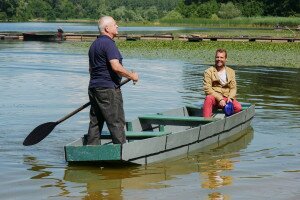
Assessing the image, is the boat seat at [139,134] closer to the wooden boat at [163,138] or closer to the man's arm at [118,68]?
the wooden boat at [163,138]

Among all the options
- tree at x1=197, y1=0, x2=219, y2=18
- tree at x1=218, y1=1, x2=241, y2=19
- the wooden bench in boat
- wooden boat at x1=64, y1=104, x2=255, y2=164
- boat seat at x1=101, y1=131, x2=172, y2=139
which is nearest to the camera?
wooden boat at x1=64, y1=104, x2=255, y2=164

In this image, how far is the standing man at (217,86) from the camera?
13.7 metres

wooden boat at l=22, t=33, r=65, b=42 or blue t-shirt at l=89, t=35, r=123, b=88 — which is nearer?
blue t-shirt at l=89, t=35, r=123, b=88

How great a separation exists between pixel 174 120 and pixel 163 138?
1.94 meters

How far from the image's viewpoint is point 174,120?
13055 mm

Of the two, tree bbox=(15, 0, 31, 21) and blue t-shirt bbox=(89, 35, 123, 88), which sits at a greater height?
blue t-shirt bbox=(89, 35, 123, 88)

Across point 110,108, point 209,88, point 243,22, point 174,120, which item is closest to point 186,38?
point 209,88

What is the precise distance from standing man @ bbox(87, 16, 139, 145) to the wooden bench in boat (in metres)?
2.34

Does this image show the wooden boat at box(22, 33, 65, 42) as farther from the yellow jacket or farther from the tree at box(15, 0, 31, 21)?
the tree at box(15, 0, 31, 21)

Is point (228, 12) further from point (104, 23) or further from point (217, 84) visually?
point (104, 23)

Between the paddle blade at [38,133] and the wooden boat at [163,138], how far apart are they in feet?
3.05

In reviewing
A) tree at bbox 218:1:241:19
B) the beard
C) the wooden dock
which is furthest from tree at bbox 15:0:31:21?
the beard

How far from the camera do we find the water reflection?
A: 970 centimetres

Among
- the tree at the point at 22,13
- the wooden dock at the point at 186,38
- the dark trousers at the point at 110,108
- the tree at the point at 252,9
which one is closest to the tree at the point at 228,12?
the tree at the point at 252,9
